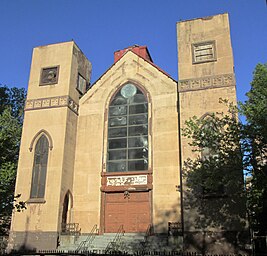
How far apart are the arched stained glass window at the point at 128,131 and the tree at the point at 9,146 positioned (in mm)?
6215

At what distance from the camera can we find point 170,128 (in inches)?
851

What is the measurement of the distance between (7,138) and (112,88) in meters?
9.67

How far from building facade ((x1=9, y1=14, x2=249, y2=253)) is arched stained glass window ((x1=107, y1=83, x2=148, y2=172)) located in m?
0.07

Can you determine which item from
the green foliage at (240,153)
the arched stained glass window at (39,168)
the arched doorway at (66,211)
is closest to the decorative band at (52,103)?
the arched stained glass window at (39,168)

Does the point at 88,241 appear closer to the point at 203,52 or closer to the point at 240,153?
the point at 240,153

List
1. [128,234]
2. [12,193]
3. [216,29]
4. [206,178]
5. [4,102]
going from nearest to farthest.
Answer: [206,178] < [128,234] < [216,29] < [12,193] < [4,102]

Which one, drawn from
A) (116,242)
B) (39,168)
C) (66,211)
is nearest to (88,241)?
(116,242)

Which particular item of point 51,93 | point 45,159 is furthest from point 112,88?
point 45,159

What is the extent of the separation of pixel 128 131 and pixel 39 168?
6.05 meters

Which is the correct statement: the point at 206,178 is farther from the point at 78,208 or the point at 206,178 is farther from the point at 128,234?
the point at 78,208

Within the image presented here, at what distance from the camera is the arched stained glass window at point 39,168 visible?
68.3ft

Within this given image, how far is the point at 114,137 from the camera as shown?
75.2 feet

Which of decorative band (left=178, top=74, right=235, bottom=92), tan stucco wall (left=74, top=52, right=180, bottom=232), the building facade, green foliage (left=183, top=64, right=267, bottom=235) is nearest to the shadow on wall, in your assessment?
the building facade

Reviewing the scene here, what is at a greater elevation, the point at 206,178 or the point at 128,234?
the point at 206,178
